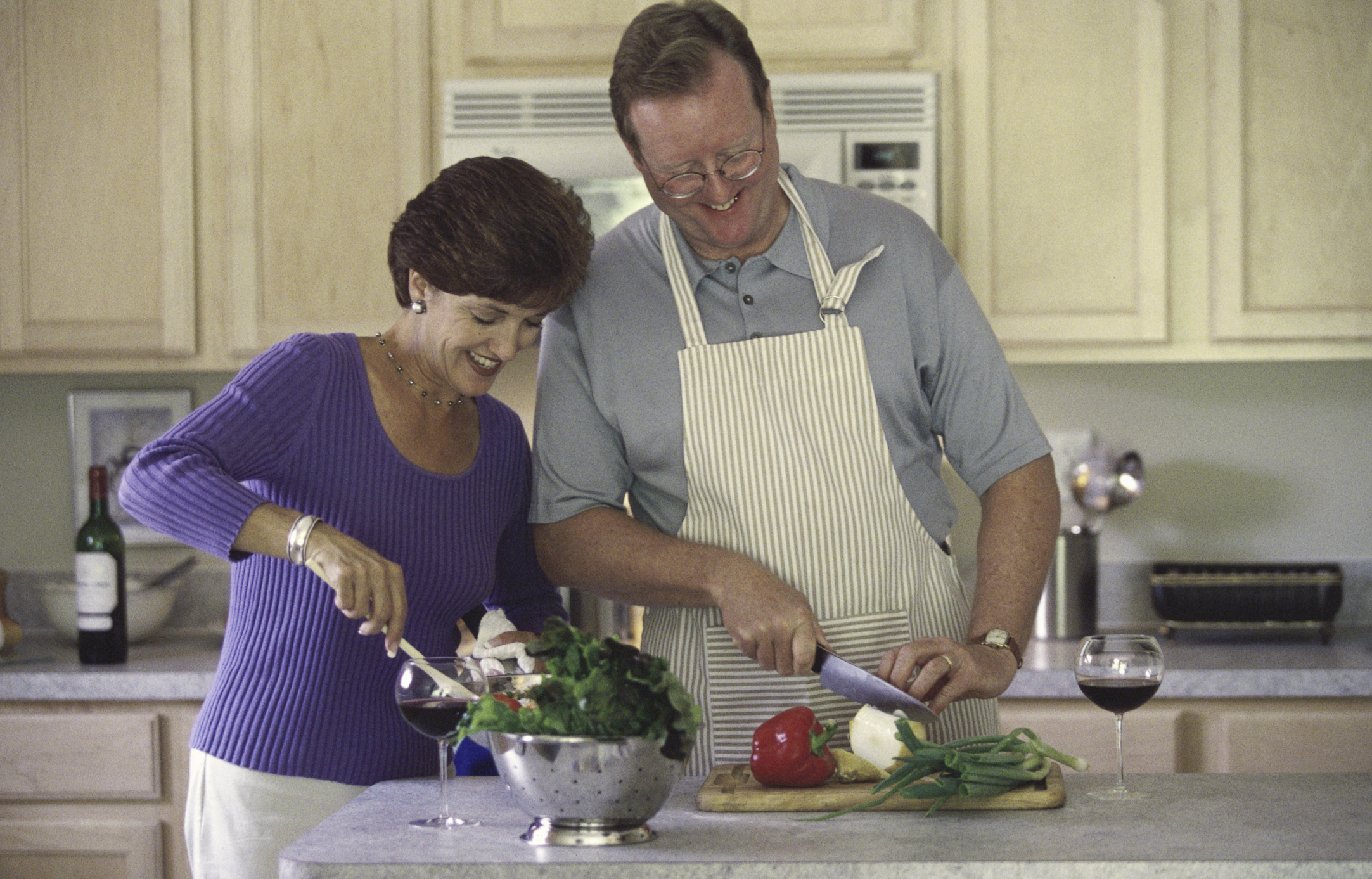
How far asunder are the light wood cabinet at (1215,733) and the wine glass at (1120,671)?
3.50ft

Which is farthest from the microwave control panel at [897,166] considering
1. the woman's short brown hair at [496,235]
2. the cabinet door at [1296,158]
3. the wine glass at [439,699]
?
the wine glass at [439,699]

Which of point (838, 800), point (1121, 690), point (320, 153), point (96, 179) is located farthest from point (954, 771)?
point (96, 179)

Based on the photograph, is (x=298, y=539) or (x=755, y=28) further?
(x=755, y=28)

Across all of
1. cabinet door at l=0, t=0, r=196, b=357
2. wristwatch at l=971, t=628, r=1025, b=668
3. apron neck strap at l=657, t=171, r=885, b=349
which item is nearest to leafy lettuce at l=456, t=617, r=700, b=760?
wristwatch at l=971, t=628, r=1025, b=668

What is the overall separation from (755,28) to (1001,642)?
1571 millimetres

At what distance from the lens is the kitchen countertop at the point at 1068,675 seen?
2.46m

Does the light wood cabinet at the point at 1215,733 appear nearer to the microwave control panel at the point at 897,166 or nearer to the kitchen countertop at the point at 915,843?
the microwave control panel at the point at 897,166

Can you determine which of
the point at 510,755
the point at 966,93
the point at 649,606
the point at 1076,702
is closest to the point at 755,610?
the point at 649,606

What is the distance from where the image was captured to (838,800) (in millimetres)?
1324

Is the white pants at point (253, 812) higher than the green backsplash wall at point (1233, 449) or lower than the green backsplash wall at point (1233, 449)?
lower

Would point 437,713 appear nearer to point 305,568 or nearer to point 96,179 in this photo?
point 305,568

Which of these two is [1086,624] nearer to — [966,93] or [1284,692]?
[1284,692]

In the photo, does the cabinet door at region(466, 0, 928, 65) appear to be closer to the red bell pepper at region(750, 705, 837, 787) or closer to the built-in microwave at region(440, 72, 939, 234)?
the built-in microwave at region(440, 72, 939, 234)

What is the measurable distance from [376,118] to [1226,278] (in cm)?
170
